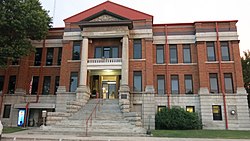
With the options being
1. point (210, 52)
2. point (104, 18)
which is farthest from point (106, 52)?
point (210, 52)

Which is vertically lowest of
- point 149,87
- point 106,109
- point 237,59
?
point 106,109

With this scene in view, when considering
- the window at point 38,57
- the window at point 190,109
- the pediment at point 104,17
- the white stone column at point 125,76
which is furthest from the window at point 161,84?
the window at point 38,57

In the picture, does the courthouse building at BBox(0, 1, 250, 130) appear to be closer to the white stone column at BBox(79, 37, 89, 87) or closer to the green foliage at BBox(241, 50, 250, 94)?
the white stone column at BBox(79, 37, 89, 87)

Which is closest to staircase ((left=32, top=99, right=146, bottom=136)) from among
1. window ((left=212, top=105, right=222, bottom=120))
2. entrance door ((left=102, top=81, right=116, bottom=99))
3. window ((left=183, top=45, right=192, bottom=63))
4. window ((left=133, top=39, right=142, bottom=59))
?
entrance door ((left=102, top=81, right=116, bottom=99))

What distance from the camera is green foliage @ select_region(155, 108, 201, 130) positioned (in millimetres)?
21406

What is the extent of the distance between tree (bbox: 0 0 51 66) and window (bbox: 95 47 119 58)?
22.5 feet

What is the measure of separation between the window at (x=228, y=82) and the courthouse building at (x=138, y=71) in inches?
4.1

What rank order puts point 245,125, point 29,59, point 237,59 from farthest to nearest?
1. point 29,59
2. point 237,59
3. point 245,125

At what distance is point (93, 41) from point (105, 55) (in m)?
2.24

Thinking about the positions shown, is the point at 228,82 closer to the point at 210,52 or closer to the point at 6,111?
the point at 210,52

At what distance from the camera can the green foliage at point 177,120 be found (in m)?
21.4

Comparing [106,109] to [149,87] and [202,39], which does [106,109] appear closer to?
[149,87]

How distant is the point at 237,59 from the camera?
79.5 ft

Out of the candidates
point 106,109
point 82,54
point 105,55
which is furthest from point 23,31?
point 106,109
